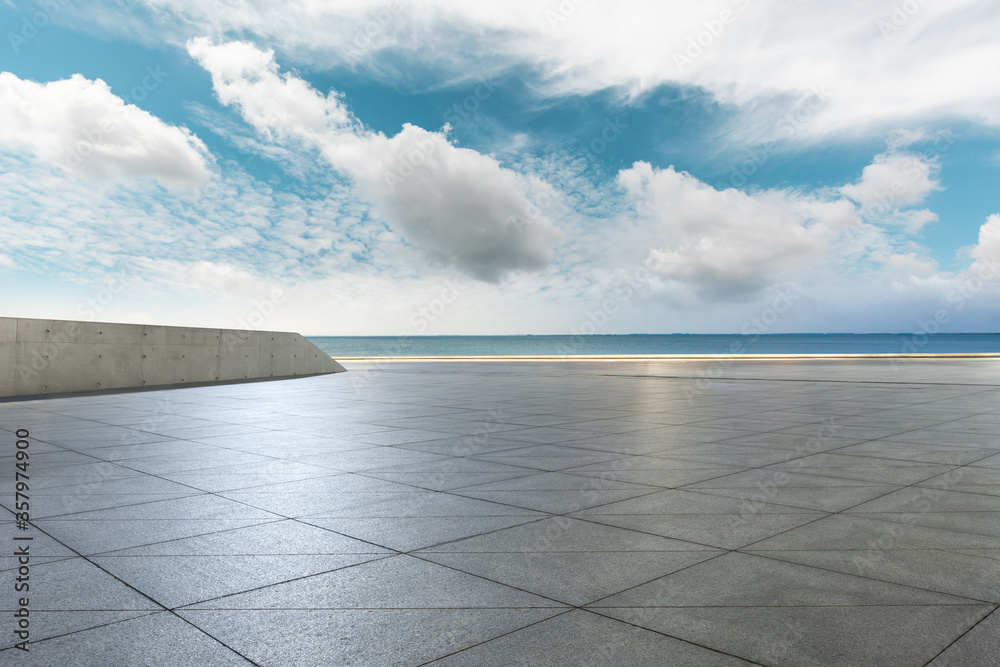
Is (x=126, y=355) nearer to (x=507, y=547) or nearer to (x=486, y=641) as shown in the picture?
(x=507, y=547)

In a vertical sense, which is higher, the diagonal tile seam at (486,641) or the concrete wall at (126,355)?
the concrete wall at (126,355)

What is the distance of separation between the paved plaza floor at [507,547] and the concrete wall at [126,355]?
7.78 m

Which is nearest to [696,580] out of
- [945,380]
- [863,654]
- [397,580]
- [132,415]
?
[863,654]

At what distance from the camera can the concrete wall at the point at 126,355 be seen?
51.2ft

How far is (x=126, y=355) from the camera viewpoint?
712 inches

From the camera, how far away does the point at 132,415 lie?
11617mm

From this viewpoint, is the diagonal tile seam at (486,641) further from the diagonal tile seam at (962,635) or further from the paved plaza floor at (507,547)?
the diagonal tile seam at (962,635)

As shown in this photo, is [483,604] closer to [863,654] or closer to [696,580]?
[696,580]

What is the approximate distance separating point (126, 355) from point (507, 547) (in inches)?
671

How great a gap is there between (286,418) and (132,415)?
108 inches

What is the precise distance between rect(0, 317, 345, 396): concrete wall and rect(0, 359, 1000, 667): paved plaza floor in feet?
25.5

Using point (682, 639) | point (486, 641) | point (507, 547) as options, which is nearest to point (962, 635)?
point (682, 639)

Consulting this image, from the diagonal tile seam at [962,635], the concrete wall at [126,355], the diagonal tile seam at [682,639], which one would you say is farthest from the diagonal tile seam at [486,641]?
the concrete wall at [126,355]

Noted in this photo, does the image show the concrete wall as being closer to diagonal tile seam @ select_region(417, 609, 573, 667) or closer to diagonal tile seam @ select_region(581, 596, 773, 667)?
diagonal tile seam @ select_region(417, 609, 573, 667)
